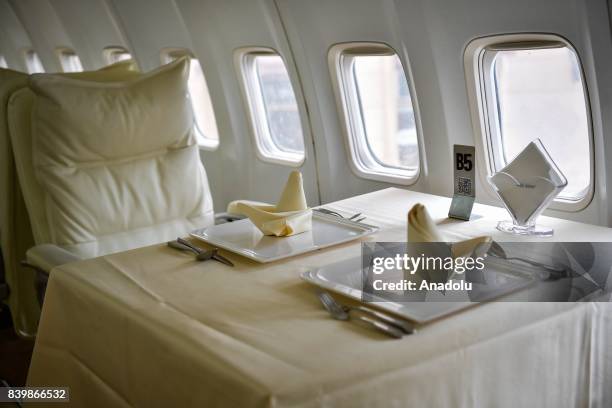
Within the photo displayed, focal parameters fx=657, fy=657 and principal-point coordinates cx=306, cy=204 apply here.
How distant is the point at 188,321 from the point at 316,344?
1.14ft

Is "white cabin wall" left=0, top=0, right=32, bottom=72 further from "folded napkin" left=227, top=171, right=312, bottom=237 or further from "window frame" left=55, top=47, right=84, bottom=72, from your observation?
"folded napkin" left=227, top=171, right=312, bottom=237

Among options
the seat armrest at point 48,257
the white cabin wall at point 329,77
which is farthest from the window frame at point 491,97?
the seat armrest at point 48,257

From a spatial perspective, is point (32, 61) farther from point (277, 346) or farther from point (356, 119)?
point (277, 346)

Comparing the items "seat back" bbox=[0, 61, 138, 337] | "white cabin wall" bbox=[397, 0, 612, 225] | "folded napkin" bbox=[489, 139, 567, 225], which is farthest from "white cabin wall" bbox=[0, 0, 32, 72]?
"folded napkin" bbox=[489, 139, 567, 225]

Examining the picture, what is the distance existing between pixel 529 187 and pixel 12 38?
7601mm

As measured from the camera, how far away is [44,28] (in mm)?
7211

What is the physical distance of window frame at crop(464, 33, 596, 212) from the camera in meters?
2.55

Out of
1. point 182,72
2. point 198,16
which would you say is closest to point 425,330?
point 182,72

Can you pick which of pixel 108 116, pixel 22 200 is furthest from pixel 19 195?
pixel 108 116

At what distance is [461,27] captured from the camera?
110 inches

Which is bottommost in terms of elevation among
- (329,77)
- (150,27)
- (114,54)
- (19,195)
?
(19,195)

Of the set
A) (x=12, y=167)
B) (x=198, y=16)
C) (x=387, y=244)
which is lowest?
(x=387, y=244)

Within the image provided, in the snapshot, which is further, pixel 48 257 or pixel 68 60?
pixel 68 60

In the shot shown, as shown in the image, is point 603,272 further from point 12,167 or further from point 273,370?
point 12,167
